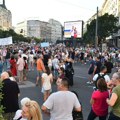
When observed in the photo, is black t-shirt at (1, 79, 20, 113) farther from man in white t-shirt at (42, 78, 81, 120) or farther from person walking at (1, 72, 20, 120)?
man in white t-shirt at (42, 78, 81, 120)

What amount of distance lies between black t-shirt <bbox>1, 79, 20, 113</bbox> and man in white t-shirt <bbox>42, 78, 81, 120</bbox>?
186 cm

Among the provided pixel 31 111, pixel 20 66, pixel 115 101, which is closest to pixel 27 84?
pixel 20 66

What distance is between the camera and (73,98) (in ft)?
21.1

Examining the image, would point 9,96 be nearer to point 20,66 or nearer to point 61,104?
point 61,104

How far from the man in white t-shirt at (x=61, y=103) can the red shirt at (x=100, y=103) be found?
138cm

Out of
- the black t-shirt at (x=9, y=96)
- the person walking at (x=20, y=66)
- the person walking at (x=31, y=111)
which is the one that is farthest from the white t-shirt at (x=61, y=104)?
the person walking at (x=20, y=66)

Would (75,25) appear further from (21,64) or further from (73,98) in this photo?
(73,98)

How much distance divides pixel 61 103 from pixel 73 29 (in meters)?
57.6

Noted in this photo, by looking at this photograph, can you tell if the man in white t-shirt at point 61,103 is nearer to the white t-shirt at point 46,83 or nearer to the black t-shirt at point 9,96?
the black t-shirt at point 9,96

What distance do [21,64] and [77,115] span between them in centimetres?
1241

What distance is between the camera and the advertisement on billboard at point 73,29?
2464 inches

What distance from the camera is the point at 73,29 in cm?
6359

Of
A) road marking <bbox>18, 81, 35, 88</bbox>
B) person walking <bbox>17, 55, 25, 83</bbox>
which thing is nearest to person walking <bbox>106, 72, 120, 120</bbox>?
road marking <bbox>18, 81, 35, 88</bbox>

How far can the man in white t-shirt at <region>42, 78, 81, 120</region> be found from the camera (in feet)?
20.6
